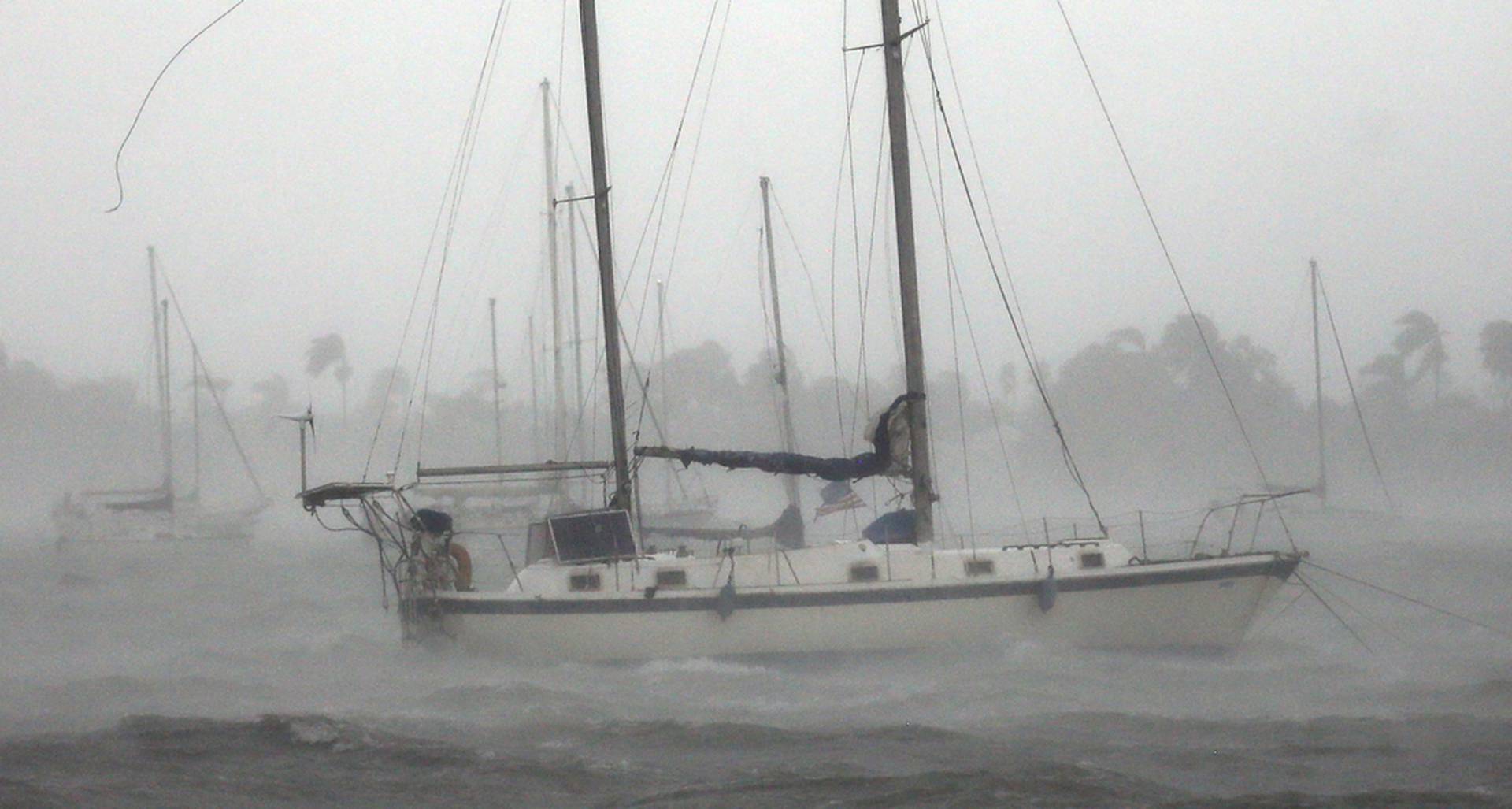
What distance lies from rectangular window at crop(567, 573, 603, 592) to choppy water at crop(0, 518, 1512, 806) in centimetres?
128

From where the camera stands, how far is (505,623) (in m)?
20.0

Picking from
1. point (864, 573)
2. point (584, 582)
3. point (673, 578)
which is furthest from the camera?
point (584, 582)

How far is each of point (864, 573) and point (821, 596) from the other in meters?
0.74

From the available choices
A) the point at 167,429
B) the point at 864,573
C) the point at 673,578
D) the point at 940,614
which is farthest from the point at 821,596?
the point at 167,429

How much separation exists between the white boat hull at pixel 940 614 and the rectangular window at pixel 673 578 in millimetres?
500

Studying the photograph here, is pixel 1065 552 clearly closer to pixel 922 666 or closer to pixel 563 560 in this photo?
pixel 922 666

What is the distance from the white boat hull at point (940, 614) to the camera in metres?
19.0

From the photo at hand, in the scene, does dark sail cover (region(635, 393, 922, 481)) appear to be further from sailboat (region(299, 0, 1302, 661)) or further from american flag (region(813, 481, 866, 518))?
american flag (region(813, 481, 866, 518))

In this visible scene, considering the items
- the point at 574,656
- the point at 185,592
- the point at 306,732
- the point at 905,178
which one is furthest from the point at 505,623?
the point at 185,592

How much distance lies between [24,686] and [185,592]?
949 inches

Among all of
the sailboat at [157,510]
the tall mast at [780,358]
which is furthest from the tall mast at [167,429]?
the tall mast at [780,358]

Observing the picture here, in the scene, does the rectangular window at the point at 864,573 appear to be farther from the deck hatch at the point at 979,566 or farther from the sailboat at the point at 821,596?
the deck hatch at the point at 979,566

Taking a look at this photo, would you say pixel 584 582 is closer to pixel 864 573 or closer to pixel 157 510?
pixel 864 573

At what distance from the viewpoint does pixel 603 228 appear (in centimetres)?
2481
